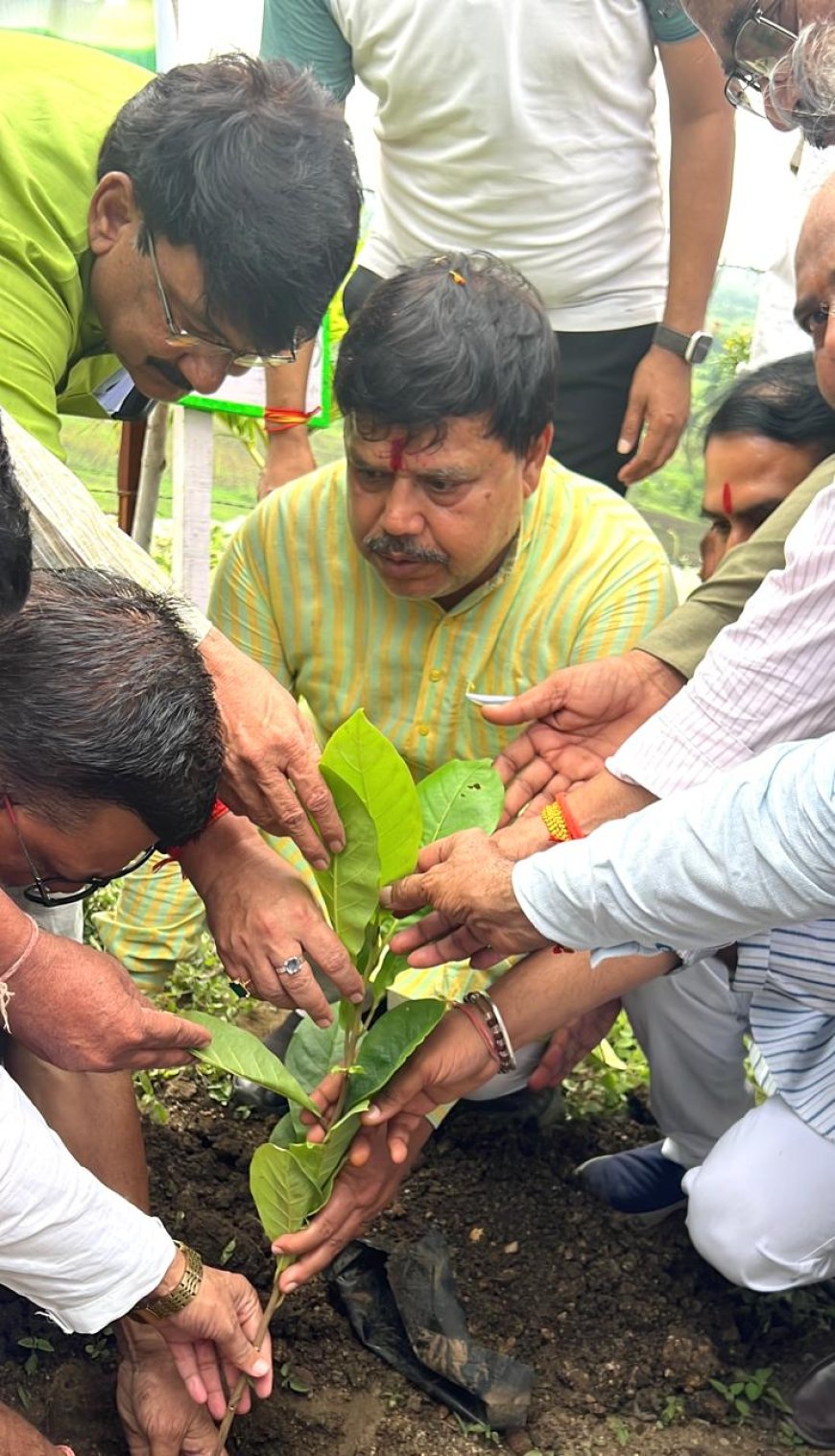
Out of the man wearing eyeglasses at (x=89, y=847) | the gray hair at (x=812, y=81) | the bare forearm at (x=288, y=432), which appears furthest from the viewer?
the bare forearm at (x=288, y=432)

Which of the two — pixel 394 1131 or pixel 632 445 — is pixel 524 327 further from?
pixel 394 1131

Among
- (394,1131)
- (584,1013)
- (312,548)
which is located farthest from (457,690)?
(394,1131)

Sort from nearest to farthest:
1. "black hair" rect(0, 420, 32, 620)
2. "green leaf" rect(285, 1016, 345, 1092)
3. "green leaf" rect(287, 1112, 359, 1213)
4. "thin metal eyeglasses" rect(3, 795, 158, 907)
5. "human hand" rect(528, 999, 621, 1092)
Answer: "black hair" rect(0, 420, 32, 620) < "thin metal eyeglasses" rect(3, 795, 158, 907) < "green leaf" rect(287, 1112, 359, 1213) < "green leaf" rect(285, 1016, 345, 1092) < "human hand" rect(528, 999, 621, 1092)

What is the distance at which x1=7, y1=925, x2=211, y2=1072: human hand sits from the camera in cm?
167

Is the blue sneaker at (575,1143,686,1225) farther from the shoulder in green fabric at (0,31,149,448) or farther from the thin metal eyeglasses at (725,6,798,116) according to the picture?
the thin metal eyeglasses at (725,6,798,116)

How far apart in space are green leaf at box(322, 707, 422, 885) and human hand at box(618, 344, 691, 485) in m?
1.36

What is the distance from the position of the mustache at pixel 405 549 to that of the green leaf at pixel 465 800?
411 millimetres

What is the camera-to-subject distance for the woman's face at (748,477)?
248cm

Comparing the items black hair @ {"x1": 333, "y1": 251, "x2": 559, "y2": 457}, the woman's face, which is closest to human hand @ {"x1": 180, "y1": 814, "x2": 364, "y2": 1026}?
black hair @ {"x1": 333, "y1": 251, "x2": 559, "y2": 457}

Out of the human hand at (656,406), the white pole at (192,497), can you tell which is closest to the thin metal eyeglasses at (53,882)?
the white pole at (192,497)

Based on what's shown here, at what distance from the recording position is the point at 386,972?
6.77ft

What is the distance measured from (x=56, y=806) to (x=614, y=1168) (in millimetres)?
1324

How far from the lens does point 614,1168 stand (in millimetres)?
2572

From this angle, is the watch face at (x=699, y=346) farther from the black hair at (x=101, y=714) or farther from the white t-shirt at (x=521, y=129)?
the black hair at (x=101, y=714)
